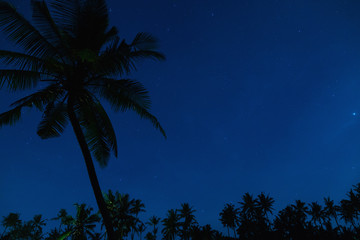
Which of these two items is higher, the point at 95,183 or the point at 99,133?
the point at 99,133

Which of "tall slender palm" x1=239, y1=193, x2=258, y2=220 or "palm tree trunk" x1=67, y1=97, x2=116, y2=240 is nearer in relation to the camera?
"palm tree trunk" x1=67, y1=97, x2=116, y2=240

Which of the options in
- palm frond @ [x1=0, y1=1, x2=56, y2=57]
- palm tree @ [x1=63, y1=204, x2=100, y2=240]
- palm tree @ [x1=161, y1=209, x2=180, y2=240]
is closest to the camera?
palm frond @ [x1=0, y1=1, x2=56, y2=57]

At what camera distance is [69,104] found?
5918 millimetres

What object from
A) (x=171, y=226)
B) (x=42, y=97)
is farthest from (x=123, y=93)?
(x=171, y=226)

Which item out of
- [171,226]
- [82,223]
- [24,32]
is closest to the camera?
[24,32]

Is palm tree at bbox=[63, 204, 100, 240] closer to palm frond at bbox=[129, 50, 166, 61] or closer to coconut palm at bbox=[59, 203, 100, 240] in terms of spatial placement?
coconut palm at bbox=[59, 203, 100, 240]

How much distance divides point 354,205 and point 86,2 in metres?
73.0

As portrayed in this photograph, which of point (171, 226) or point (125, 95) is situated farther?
point (171, 226)

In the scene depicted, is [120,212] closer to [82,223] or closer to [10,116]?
[82,223]

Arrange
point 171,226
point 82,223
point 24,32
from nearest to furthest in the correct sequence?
point 24,32 → point 82,223 → point 171,226

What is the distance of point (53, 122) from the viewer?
6992 mm

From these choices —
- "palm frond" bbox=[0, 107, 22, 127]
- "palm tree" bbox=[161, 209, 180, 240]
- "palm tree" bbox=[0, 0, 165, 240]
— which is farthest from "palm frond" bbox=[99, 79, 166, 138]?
"palm tree" bbox=[161, 209, 180, 240]

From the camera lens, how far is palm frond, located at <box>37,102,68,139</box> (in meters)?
6.86

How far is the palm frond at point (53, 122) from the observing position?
270 inches
